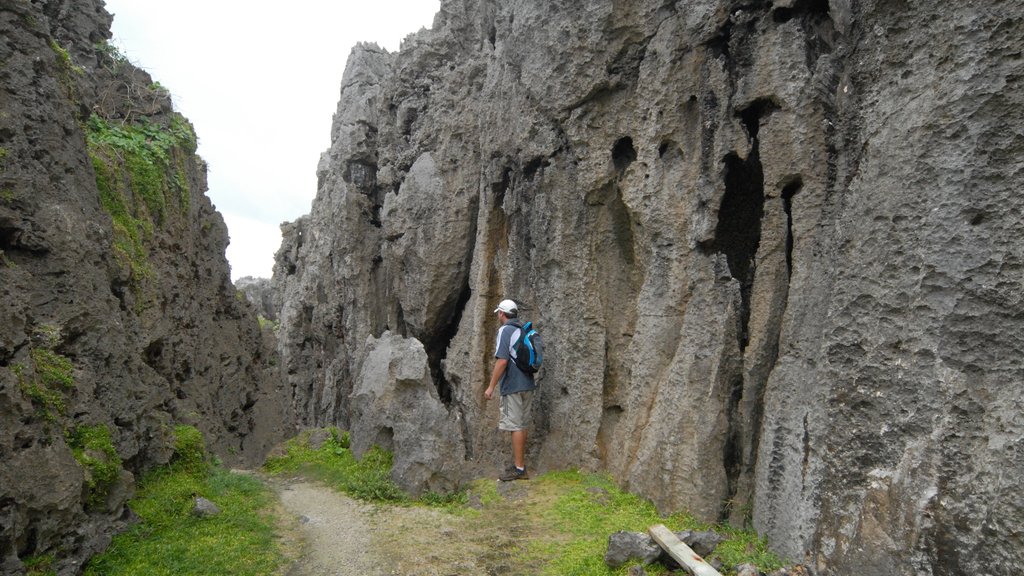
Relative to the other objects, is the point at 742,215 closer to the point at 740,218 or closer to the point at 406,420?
the point at 740,218

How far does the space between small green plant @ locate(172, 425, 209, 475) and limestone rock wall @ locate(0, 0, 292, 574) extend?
0.29 metres

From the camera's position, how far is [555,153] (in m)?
12.5

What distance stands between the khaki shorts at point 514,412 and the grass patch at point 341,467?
2.26 meters

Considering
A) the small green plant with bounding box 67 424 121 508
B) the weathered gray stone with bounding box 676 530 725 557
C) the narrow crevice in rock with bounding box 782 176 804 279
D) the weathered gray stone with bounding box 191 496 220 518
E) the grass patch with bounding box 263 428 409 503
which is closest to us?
the weathered gray stone with bounding box 676 530 725 557

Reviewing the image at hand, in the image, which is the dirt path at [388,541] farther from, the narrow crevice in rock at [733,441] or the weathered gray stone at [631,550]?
the narrow crevice in rock at [733,441]

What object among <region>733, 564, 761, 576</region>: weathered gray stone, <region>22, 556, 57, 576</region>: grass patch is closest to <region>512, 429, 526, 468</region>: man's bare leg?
<region>733, 564, 761, 576</region>: weathered gray stone

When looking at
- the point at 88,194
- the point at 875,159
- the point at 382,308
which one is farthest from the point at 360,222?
the point at 875,159

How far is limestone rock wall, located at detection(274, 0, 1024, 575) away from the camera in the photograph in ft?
17.3

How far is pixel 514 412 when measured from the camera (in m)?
11.6

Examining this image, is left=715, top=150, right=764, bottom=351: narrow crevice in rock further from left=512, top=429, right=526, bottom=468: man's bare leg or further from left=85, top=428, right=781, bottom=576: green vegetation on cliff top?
left=512, top=429, right=526, bottom=468: man's bare leg

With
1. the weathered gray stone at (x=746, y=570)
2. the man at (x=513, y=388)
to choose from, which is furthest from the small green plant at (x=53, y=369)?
the weathered gray stone at (x=746, y=570)

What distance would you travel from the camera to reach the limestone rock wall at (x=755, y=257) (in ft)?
17.3

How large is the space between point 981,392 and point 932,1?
11.8 feet

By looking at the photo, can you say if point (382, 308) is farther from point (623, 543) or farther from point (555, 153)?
point (623, 543)
